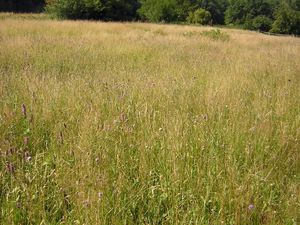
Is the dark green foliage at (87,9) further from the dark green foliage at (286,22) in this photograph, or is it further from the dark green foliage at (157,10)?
the dark green foliage at (286,22)

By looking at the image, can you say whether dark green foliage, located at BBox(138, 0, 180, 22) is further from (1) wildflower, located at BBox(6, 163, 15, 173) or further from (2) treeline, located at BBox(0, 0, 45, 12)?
(1) wildflower, located at BBox(6, 163, 15, 173)

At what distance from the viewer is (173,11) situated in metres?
47.3

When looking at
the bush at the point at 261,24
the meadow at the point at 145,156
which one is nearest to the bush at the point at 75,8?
the meadow at the point at 145,156

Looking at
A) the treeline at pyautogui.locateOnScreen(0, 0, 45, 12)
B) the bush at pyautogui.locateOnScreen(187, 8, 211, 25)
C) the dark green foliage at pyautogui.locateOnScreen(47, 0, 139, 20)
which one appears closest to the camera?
the dark green foliage at pyautogui.locateOnScreen(47, 0, 139, 20)

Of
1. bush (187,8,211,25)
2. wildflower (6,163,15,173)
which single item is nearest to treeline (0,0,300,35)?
bush (187,8,211,25)

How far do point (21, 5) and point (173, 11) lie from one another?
75.2ft

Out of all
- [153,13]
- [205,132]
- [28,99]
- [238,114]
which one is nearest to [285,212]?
[205,132]

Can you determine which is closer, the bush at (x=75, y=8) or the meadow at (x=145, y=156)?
the meadow at (x=145, y=156)

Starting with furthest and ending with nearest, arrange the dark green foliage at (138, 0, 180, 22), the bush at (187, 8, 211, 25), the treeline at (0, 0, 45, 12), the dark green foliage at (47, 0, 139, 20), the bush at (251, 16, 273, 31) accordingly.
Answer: the bush at (251, 16, 273, 31) < the bush at (187, 8, 211, 25) < the dark green foliage at (138, 0, 180, 22) < the treeline at (0, 0, 45, 12) < the dark green foliage at (47, 0, 139, 20)

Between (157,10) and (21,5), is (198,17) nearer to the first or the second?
(157,10)

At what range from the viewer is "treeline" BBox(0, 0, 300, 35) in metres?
29.8

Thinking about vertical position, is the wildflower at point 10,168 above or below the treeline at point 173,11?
below

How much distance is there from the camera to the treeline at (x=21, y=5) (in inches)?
1574

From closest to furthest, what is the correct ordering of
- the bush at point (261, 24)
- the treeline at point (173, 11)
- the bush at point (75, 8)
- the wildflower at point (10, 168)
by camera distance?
the wildflower at point (10, 168), the bush at point (75, 8), the treeline at point (173, 11), the bush at point (261, 24)
